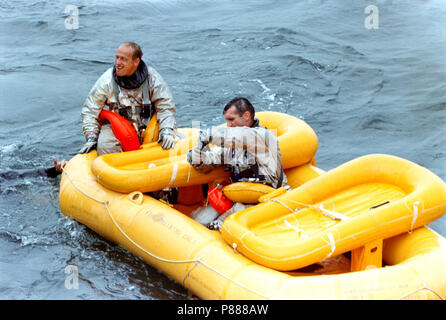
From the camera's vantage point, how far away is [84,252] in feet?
16.4

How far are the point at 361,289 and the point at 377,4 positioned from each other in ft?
34.9

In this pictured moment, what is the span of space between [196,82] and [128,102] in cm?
406

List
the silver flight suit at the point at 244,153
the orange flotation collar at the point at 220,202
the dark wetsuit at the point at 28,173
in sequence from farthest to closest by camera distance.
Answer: the dark wetsuit at the point at 28,173 < the orange flotation collar at the point at 220,202 < the silver flight suit at the point at 244,153

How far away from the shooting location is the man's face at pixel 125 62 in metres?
5.00

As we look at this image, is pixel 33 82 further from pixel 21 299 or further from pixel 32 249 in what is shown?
pixel 21 299

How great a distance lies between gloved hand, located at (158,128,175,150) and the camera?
5.16 metres

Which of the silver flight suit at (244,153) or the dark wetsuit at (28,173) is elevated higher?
the silver flight suit at (244,153)

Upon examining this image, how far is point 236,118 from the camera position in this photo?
4.29 metres

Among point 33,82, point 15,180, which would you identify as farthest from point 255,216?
point 33,82

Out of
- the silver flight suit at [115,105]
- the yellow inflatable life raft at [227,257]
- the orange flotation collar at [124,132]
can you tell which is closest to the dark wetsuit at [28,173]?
the yellow inflatable life raft at [227,257]

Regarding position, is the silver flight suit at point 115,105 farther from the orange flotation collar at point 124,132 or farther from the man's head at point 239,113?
the man's head at point 239,113

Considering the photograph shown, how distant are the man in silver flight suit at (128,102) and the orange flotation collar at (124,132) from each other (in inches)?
4.3

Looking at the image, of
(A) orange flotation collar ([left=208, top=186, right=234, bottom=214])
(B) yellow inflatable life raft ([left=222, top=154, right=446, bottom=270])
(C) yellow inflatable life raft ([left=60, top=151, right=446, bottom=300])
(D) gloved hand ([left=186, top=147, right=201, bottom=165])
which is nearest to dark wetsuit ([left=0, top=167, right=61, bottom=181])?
(C) yellow inflatable life raft ([left=60, top=151, right=446, bottom=300])

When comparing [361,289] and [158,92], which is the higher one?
[158,92]
